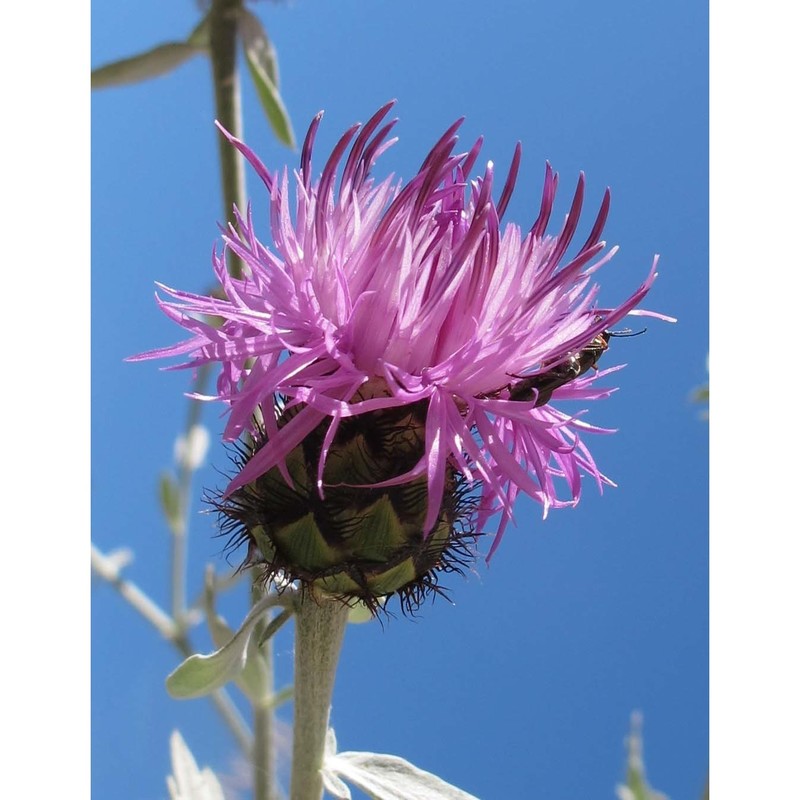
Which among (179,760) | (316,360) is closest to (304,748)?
(179,760)

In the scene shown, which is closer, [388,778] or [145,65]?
[388,778]

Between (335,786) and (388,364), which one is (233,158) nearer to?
(388,364)

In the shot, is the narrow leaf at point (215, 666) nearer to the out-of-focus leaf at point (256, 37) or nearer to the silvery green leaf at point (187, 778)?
the silvery green leaf at point (187, 778)

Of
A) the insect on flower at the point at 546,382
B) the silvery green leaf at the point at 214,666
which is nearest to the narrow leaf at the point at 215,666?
the silvery green leaf at the point at 214,666

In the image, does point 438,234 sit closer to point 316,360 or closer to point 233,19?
point 316,360

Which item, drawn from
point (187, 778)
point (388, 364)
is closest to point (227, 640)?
point (187, 778)

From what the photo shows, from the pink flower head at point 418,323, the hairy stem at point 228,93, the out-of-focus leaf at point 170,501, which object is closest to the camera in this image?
the pink flower head at point 418,323
